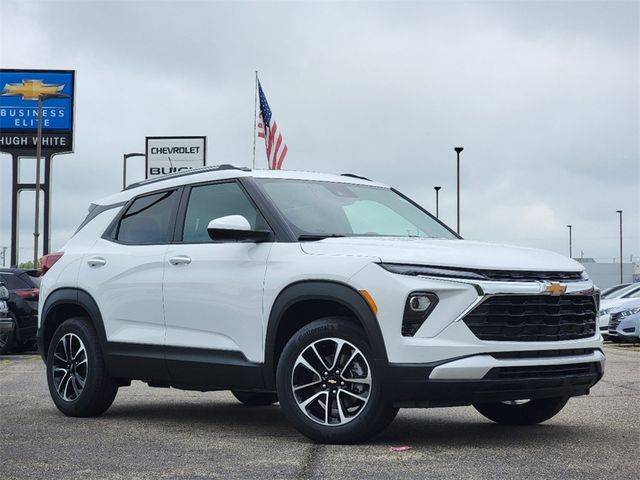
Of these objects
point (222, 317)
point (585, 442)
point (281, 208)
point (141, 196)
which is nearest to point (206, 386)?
point (222, 317)

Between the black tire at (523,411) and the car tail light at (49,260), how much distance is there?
12.6ft

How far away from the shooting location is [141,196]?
30.2ft

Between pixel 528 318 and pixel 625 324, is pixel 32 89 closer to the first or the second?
pixel 625 324

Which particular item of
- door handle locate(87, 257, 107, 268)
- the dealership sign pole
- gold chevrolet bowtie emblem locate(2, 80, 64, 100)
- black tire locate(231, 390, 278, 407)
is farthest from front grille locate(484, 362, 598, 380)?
gold chevrolet bowtie emblem locate(2, 80, 64, 100)

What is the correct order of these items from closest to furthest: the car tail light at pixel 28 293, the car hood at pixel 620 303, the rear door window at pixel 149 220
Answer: the rear door window at pixel 149 220 → the car tail light at pixel 28 293 → the car hood at pixel 620 303

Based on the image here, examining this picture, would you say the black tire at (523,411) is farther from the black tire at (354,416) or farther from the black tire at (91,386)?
the black tire at (91,386)

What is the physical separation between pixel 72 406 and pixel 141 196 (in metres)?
1.77

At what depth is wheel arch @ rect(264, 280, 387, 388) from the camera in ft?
22.0

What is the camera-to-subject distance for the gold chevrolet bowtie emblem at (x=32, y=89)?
1970 inches

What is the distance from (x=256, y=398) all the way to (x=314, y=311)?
267 cm

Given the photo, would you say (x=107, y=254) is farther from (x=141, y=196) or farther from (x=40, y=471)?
(x=40, y=471)

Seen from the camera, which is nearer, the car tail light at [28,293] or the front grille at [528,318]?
the front grille at [528,318]

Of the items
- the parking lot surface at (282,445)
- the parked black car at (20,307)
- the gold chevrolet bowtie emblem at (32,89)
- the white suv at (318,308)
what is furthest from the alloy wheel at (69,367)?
the gold chevrolet bowtie emblem at (32,89)

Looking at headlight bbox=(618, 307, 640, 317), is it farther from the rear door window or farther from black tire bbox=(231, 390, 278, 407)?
the rear door window
